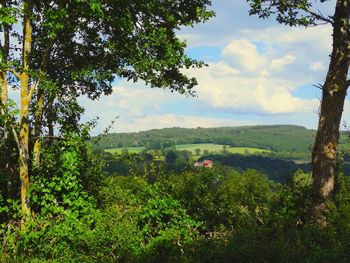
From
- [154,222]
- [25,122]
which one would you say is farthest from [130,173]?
[25,122]

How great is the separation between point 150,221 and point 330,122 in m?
6.18

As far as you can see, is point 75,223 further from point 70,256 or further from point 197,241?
point 197,241

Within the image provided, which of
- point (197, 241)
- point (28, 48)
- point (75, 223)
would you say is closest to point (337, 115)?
point (197, 241)

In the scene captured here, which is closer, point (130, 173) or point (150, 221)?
point (150, 221)

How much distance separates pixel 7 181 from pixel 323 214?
970cm

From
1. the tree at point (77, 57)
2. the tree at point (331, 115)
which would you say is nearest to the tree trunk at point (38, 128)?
the tree at point (77, 57)

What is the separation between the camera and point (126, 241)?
36.8 feet

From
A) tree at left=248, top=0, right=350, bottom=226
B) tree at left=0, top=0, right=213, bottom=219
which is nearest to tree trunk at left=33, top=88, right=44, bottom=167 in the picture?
tree at left=0, top=0, right=213, bottom=219

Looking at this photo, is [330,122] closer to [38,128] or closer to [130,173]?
[130,173]

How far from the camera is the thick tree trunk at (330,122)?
39.1 feet

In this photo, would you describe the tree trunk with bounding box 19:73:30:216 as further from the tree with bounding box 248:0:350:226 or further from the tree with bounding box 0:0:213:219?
the tree with bounding box 248:0:350:226

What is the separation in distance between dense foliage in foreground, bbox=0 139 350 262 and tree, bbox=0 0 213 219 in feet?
2.51

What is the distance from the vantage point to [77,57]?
14.7m

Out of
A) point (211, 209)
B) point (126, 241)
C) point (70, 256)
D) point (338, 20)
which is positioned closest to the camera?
point (70, 256)
